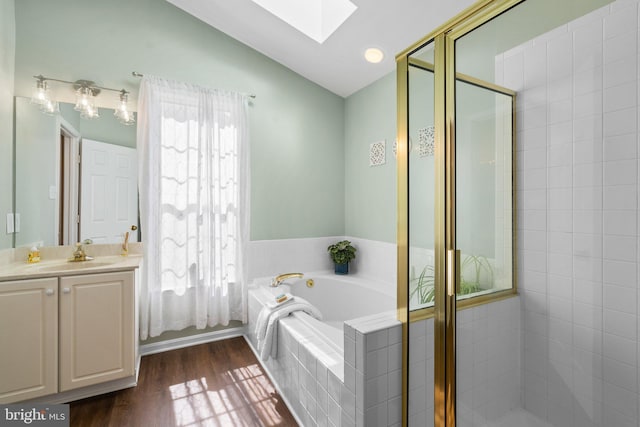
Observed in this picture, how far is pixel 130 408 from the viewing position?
73.0 inches

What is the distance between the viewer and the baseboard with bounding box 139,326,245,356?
99.3 inches

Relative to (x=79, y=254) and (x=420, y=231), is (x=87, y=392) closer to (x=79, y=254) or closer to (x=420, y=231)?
(x=79, y=254)

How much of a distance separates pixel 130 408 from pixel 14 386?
623mm

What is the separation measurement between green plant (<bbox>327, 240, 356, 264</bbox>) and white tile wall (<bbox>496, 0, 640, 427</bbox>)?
7.01ft

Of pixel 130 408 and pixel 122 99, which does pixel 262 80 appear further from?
pixel 130 408

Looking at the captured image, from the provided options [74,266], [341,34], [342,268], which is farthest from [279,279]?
[341,34]

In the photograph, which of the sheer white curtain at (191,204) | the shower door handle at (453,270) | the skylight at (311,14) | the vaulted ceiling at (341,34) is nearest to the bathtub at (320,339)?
the shower door handle at (453,270)

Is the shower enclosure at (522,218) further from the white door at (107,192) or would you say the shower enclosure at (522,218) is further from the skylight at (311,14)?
the white door at (107,192)

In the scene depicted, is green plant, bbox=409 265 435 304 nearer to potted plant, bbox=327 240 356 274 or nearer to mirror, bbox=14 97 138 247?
potted plant, bbox=327 240 356 274

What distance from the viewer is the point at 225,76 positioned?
283 centimetres

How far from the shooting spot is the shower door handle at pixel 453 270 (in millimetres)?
1142

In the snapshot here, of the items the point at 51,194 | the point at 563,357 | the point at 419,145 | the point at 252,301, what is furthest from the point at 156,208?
the point at 563,357

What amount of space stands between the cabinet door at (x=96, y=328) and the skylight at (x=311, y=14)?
2.28 m

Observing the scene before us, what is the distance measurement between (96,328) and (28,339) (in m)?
0.32
